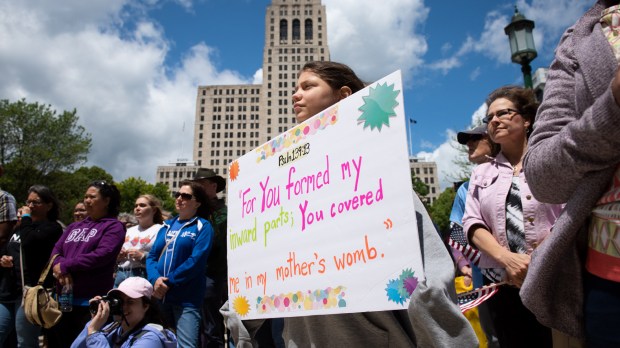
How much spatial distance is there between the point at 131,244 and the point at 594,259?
18.6 ft

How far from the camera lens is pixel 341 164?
5.40ft

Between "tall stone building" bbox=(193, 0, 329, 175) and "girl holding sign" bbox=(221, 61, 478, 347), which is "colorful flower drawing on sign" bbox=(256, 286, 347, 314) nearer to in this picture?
"girl holding sign" bbox=(221, 61, 478, 347)

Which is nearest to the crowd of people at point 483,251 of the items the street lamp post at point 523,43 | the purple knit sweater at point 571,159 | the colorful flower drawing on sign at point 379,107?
the purple knit sweater at point 571,159

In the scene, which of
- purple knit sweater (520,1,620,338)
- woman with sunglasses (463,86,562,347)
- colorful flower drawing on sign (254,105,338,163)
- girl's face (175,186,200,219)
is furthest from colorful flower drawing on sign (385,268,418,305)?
girl's face (175,186,200,219)

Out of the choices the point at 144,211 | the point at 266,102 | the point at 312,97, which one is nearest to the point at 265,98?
the point at 266,102

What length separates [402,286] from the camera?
1.33 meters

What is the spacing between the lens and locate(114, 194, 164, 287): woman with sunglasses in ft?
17.8

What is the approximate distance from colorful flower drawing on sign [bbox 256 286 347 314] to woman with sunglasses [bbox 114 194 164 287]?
A: 396cm

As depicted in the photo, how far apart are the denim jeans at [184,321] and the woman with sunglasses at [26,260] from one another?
1.48m

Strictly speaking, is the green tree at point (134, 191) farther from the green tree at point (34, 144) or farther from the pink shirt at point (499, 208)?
the pink shirt at point (499, 208)

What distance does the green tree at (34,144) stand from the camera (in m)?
25.7

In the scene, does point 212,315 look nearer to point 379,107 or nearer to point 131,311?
point 131,311

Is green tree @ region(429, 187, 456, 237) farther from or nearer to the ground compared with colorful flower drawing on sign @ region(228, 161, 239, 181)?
farther from the ground

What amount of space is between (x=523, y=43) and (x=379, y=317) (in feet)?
24.5
